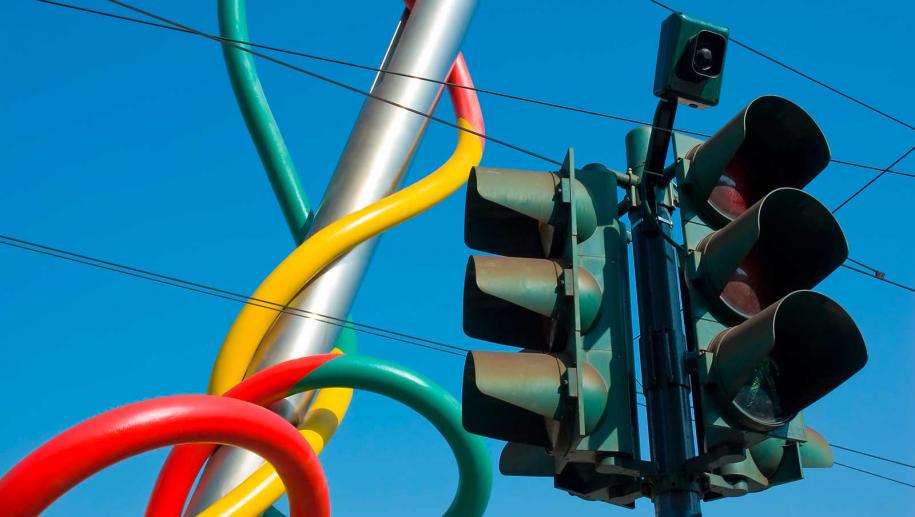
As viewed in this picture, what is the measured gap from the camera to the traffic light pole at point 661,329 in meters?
4.55

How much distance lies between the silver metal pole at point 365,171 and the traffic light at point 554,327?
9.55 ft

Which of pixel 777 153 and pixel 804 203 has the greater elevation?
pixel 777 153

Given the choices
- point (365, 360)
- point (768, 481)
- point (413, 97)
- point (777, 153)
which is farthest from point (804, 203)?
point (413, 97)

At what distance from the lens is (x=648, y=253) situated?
5.21 m

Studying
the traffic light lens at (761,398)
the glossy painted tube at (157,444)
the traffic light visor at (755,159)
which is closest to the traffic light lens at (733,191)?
the traffic light visor at (755,159)

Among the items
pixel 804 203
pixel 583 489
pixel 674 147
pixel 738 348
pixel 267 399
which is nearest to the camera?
pixel 738 348

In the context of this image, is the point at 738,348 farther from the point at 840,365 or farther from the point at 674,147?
the point at 674,147

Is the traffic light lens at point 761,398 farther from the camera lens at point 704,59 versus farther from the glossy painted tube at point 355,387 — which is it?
the glossy painted tube at point 355,387

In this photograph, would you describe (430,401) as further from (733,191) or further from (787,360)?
(787,360)

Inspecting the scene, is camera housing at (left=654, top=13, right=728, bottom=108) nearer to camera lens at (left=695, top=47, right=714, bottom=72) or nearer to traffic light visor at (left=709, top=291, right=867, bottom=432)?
camera lens at (left=695, top=47, right=714, bottom=72)

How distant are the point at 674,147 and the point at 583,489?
5.45ft

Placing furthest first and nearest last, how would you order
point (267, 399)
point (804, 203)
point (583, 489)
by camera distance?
point (267, 399)
point (583, 489)
point (804, 203)

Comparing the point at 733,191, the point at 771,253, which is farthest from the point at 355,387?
the point at 771,253

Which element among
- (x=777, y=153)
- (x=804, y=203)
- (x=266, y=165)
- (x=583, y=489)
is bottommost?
(x=583, y=489)
